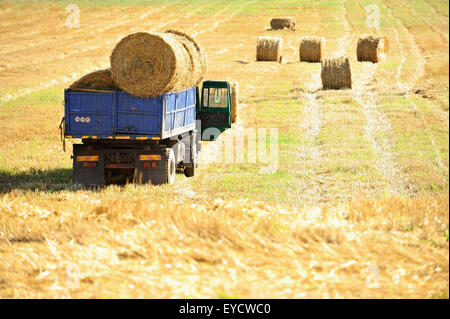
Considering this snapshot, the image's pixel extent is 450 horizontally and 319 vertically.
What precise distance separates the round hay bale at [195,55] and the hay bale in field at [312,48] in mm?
22850

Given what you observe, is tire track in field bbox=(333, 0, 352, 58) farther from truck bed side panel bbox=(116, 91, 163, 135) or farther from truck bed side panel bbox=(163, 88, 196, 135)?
truck bed side panel bbox=(116, 91, 163, 135)

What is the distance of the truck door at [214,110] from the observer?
57.8ft

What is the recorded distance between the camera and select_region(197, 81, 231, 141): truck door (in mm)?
17625

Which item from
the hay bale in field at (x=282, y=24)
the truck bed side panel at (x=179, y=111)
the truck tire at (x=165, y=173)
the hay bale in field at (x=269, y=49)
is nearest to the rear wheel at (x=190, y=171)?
the truck bed side panel at (x=179, y=111)

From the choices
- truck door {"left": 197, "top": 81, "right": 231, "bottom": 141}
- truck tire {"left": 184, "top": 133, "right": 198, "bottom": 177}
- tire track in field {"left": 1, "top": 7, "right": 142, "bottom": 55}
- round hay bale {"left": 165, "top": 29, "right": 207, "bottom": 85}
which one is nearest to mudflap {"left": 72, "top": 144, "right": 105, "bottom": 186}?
truck tire {"left": 184, "top": 133, "right": 198, "bottom": 177}

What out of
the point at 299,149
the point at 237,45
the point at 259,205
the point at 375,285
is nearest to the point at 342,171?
the point at 299,149

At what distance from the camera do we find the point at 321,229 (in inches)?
327

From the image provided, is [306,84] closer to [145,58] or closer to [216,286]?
[145,58]

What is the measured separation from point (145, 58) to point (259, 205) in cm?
543

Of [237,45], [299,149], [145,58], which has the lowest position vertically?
[237,45]

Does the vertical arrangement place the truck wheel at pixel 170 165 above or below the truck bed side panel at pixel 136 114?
below

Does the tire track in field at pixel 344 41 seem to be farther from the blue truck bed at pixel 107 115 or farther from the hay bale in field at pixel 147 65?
the blue truck bed at pixel 107 115

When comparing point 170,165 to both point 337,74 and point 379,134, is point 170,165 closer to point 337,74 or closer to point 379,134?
point 379,134

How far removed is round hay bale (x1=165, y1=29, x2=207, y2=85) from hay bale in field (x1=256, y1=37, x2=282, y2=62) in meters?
23.0
